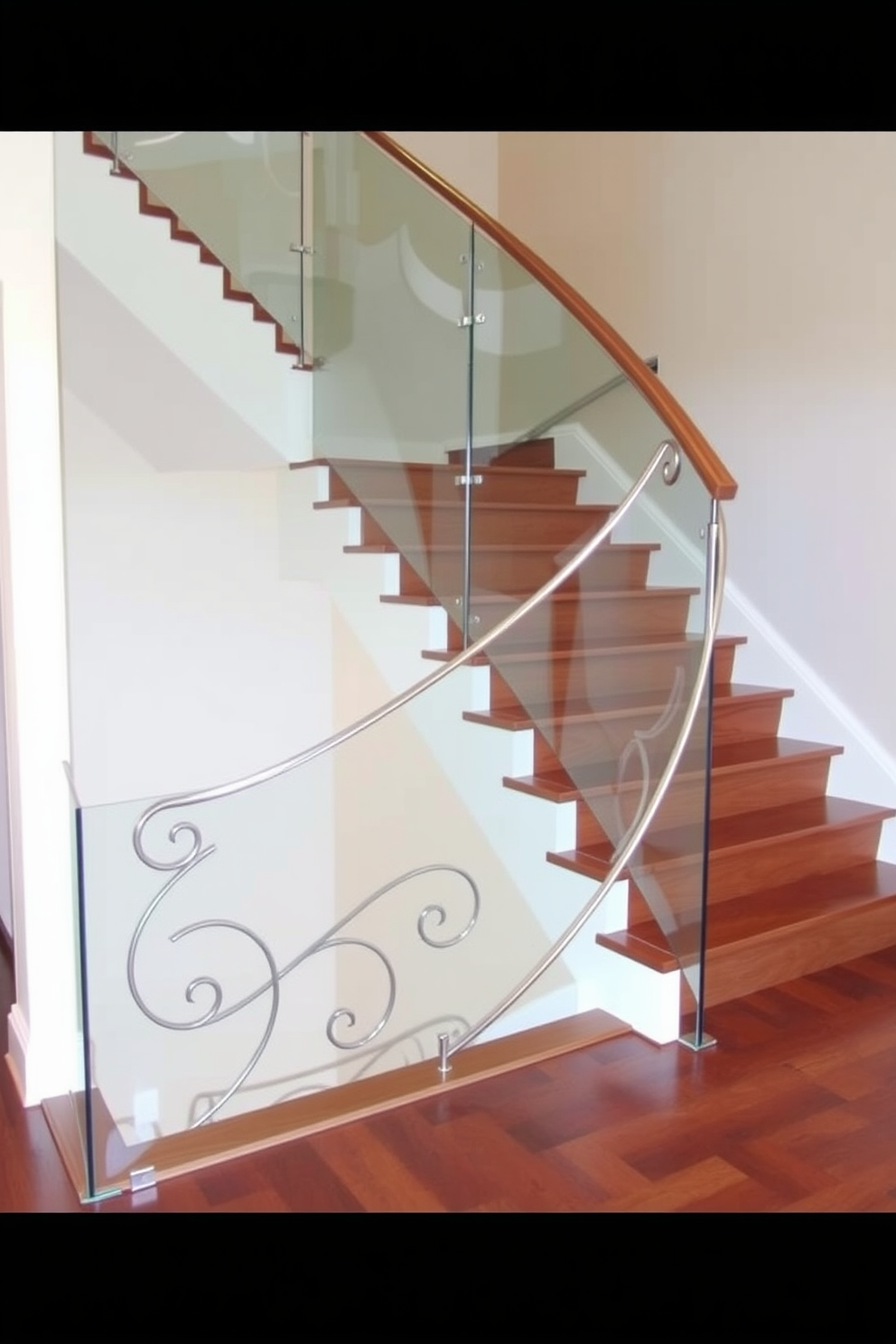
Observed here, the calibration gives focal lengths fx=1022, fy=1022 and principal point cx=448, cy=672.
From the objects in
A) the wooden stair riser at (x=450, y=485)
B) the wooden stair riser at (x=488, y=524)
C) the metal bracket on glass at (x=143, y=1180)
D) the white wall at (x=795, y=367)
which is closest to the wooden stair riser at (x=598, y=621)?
the wooden stair riser at (x=488, y=524)

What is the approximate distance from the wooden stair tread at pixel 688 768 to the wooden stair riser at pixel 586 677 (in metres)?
0.19

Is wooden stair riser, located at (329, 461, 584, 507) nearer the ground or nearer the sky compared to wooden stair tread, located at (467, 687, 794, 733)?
nearer the sky

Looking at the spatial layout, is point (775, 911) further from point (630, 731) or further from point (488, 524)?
point (488, 524)

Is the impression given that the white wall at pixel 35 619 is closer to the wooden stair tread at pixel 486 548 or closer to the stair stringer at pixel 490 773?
the stair stringer at pixel 490 773

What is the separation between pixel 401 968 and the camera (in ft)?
8.86

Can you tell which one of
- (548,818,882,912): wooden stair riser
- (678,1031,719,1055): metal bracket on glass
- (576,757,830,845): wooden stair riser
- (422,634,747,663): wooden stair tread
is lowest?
(678,1031,719,1055): metal bracket on glass

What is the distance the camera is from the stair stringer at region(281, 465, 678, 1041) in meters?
2.58

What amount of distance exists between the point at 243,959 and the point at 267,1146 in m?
0.93

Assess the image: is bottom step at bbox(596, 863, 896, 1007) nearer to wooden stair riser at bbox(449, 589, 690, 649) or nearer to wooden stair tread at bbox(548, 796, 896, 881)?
wooden stair tread at bbox(548, 796, 896, 881)

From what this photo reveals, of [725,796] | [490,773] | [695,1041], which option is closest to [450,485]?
[490,773]

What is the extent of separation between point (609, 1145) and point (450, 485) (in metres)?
1.93

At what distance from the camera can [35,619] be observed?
223 centimetres

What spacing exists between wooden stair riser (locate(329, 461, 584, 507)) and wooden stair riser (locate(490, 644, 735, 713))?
0.60 meters

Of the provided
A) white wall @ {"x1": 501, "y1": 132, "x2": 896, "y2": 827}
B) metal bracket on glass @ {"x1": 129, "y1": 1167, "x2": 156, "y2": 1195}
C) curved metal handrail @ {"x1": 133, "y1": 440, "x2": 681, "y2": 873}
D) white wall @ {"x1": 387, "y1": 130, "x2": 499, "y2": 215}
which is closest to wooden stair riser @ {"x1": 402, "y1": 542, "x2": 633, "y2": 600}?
curved metal handrail @ {"x1": 133, "y1": 440, "x2": 681, "y2": 873}
